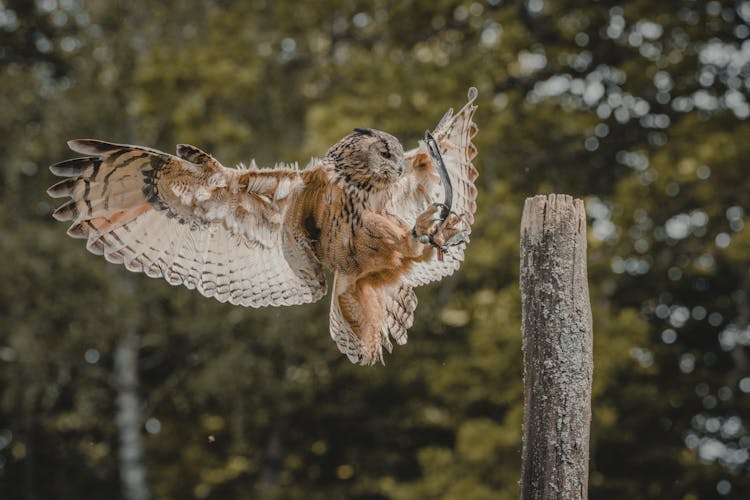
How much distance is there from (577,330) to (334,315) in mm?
768

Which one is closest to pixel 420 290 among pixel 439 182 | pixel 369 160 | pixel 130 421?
pixel 130 421

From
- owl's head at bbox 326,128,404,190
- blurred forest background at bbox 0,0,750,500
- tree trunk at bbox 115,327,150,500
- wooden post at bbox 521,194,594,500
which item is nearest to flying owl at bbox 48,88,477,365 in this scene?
owl's head at bbox 326,128,404,190

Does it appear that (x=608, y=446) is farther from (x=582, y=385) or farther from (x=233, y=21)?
(x=582, y=385)

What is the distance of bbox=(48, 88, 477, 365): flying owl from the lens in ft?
9.87

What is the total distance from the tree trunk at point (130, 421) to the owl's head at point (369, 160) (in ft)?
26.5

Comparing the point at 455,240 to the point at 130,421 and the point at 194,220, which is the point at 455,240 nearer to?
the point at 194,220

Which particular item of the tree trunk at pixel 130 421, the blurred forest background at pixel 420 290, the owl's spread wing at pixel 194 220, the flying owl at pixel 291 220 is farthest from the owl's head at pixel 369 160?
the tree trunk at pixel 130 421

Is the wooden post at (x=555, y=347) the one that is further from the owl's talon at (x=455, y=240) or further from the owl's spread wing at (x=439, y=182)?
the owl's talon at (x=455, y=240)

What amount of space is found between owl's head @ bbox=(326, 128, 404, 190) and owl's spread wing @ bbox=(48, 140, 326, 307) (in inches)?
6.9

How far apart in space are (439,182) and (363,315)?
0.52 meters

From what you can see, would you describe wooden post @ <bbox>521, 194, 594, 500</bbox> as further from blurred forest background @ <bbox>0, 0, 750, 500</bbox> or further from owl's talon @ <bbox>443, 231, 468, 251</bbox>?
blurred forest background @ <bbox>0, 0, 750, 500</bbox>

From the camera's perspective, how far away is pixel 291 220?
3219mm

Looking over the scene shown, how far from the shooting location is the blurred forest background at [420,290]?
346 inches

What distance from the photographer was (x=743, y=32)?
346 inches
